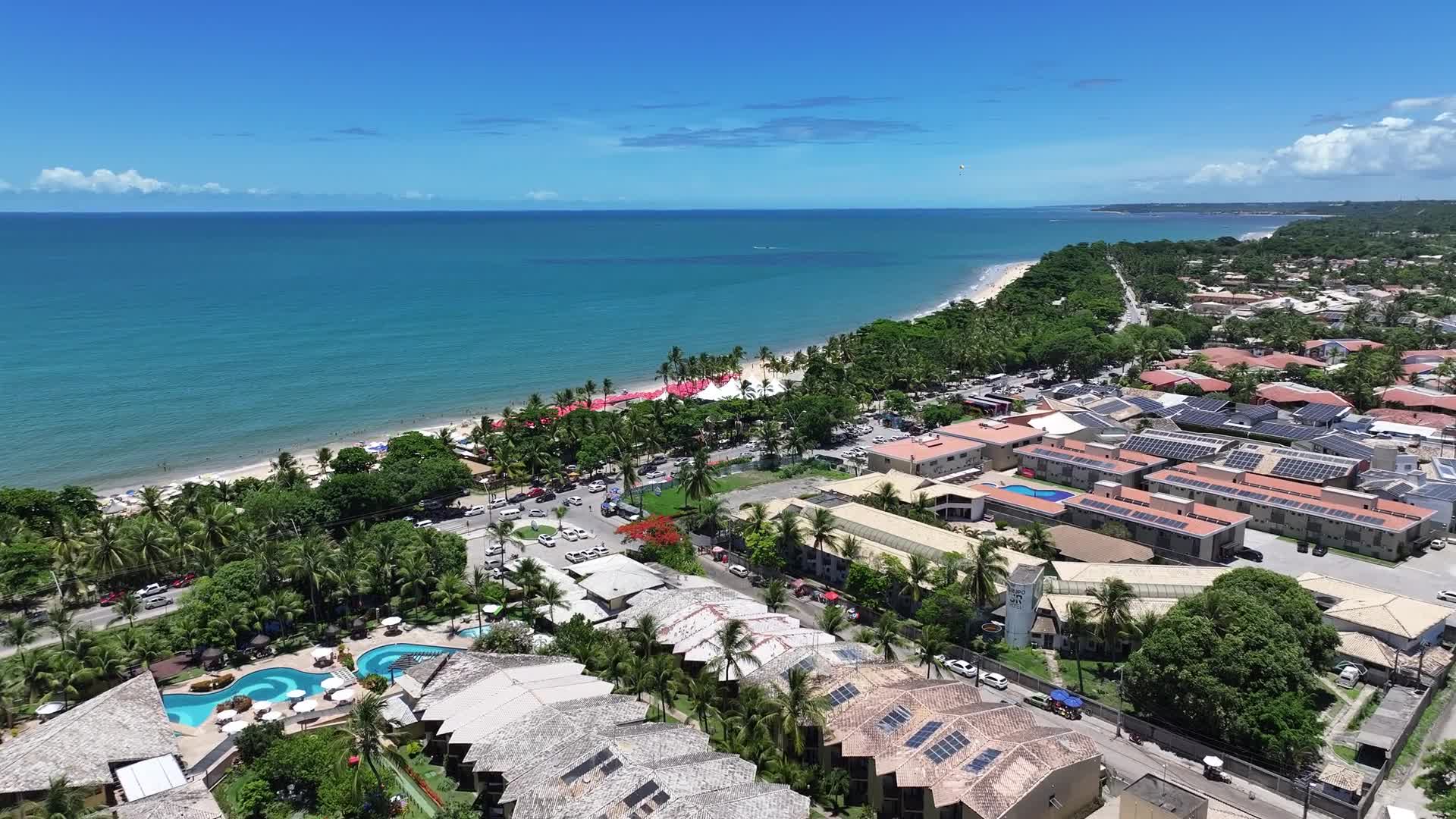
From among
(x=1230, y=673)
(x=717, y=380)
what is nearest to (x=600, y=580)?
(x=1230, y=673)

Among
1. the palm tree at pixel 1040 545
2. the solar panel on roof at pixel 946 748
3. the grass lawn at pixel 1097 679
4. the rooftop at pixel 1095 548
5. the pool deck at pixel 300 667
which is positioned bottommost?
the grass lawn at pixel 1097 679

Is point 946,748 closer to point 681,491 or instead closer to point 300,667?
point 300,667

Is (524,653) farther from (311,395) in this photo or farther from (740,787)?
(311,395)

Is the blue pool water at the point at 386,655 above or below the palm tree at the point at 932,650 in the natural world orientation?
below

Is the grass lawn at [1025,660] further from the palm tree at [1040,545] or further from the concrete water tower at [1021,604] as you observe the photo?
the palm tree at [1040,545]

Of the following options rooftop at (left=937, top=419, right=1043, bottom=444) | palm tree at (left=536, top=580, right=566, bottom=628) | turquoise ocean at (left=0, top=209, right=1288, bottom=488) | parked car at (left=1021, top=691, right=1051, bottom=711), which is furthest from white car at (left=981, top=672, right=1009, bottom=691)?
turquoise ocean at (left=0, top=209, right=1288, bottom=488)

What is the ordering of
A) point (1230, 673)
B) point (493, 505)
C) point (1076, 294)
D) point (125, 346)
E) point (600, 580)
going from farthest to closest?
point (1076, 294) → point (125, 346) → point (493, 505) → point (600, 580) → point (1230, 673)

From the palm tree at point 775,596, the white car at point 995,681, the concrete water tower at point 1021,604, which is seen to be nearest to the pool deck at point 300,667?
the palm tree at point 775,596
